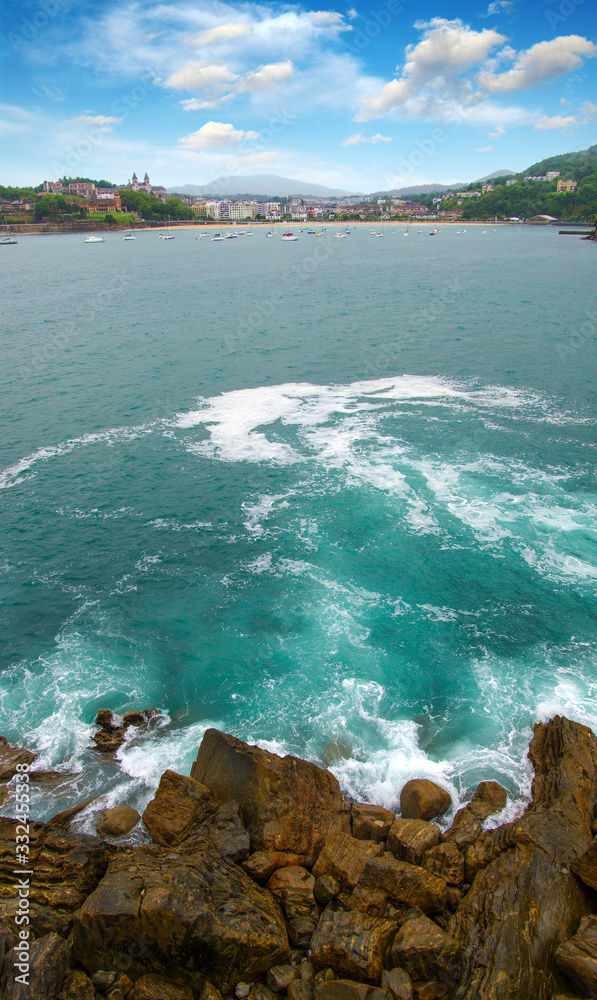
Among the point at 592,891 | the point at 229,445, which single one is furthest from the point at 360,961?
the point at 229,445

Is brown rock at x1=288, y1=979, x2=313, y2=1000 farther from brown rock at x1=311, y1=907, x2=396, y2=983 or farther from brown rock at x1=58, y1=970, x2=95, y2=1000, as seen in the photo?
brown rock at x1=58, y1=970, x2=95, y2=1000

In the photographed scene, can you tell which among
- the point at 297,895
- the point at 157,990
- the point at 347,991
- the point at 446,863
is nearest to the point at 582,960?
the point at 446,863

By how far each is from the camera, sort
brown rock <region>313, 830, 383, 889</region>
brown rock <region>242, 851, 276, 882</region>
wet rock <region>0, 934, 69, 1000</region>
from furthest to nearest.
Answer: brown rock <region>242, 851, 276, 882</region> < brown rock <region>313, 830, 383, 889</region> < wet rock <region>0, 934, 69, 1000</region>

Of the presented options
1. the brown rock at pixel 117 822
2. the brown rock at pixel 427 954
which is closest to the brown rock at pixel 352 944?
the brown rock at pixel 427 954

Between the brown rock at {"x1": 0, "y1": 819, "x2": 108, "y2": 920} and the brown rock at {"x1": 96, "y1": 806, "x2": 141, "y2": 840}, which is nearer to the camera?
the brown rock at {"x1": 0, "y1": 819, "x2": 108, "y2": 920}

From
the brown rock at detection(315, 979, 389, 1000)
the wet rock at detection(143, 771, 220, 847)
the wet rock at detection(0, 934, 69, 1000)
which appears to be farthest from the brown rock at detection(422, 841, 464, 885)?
the wet rock at detection(0, 934, 69, 1000)

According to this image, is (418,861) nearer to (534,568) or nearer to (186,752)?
(186,752)

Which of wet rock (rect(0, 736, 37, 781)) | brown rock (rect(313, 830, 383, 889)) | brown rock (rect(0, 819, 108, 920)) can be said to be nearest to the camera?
brown rock (rect(0, 819, 108, 920))

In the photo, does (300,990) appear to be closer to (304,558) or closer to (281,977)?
(281,977)
